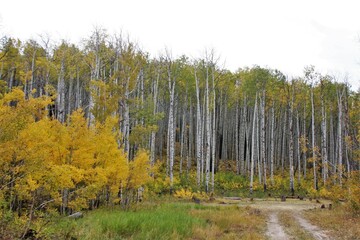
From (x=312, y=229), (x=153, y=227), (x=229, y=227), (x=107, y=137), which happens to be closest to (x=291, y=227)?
(x=312, y=229)

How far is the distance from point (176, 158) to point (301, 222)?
916 inches

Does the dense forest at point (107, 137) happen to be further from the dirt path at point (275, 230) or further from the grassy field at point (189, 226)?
the dirt path at point (275, 230)

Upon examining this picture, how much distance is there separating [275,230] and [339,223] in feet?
10.4

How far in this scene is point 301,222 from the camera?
13484 millimetres

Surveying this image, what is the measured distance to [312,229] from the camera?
12.0 meters

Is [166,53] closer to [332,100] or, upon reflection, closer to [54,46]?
[54,46]

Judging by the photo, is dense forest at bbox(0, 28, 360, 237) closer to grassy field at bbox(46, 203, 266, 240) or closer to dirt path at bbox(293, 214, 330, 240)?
grassy field at bbox(46, 203, 266, 240)

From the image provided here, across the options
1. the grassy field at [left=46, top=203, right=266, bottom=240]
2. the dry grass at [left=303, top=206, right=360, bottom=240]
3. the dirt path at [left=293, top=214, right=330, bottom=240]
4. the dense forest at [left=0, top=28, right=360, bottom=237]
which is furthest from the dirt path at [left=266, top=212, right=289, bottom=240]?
the dense forest at [left=0, top=28, right=360, bottom=237]

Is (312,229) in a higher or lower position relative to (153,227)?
Result: lower

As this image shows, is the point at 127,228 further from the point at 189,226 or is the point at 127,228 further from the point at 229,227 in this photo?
the point at 229,227

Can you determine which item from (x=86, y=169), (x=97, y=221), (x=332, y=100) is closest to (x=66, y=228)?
(x=97, y=221)

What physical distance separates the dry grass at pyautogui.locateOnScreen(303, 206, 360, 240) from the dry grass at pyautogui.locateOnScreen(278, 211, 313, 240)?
786 mm

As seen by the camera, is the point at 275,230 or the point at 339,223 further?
the point at 339,223

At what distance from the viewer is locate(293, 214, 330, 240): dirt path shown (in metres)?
10.7
